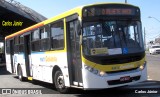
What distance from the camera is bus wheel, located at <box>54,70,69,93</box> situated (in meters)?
12.3

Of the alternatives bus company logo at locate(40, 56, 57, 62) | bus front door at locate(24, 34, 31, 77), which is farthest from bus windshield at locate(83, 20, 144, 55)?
bus front door at locate(24, 34, 31, 77)

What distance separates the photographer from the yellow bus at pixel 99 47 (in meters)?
10.4

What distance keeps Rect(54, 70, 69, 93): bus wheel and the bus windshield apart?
232 cm

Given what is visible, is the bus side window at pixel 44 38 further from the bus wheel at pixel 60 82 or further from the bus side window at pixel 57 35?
the bus wheel at pixel 60 82

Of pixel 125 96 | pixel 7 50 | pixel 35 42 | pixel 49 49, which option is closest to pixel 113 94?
pixel 125 96

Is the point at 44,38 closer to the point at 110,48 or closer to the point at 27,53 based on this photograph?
the point at 27,53

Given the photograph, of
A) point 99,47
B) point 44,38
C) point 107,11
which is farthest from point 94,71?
point 44,38

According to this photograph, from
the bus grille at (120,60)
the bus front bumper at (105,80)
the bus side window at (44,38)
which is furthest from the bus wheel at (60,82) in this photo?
the bus grille at (120,60)

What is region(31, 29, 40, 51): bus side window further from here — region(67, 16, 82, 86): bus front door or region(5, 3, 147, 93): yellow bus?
region(67, 16, 82, 86): bus front door

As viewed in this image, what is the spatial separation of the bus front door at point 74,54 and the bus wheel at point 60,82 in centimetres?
94

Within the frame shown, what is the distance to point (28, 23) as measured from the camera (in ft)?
164

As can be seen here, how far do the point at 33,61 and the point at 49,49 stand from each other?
2.89m

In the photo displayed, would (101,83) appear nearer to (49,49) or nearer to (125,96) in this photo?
(125,96)

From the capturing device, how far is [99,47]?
10438 millimetres
